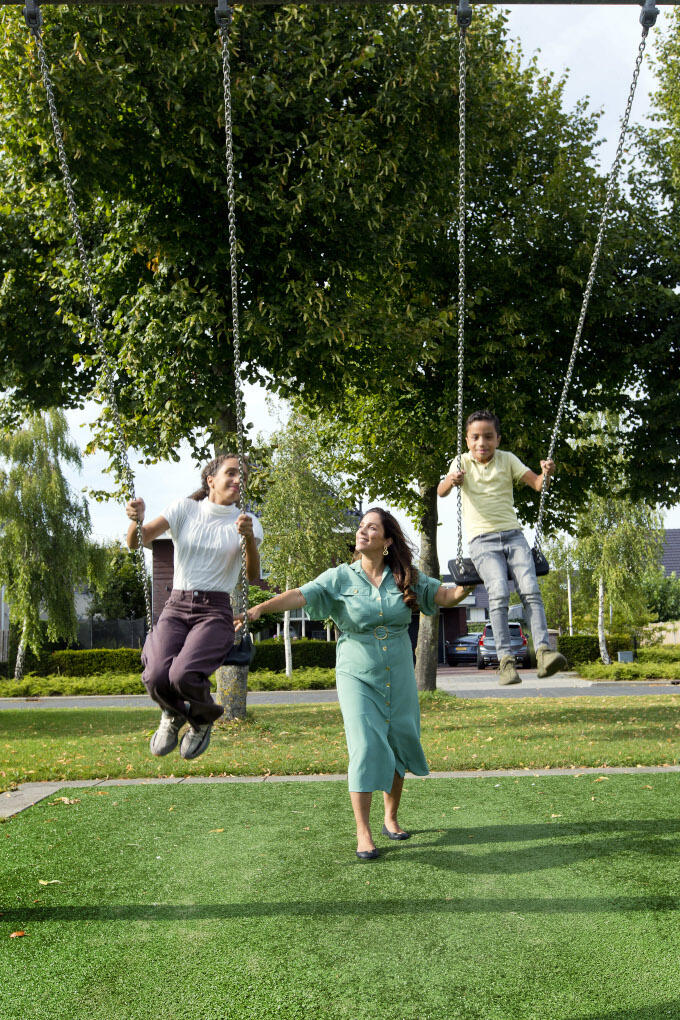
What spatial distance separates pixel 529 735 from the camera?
13.5m

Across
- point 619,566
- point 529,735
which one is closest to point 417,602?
point 529,735

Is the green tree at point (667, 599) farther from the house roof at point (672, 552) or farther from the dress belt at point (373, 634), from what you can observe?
the dress belt at point (373, 634)

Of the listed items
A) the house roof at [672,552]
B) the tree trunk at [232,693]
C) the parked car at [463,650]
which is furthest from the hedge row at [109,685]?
the house roof at [672,552]

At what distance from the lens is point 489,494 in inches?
255

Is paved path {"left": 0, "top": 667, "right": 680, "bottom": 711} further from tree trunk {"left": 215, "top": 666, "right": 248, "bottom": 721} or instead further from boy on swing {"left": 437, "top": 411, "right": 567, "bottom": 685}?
boy on swing {"left": 437, "top": 411, "right": 567, "bottom": 685}

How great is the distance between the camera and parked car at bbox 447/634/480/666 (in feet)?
143

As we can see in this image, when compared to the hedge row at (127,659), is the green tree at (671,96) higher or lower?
higher

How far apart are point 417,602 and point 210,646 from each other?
162cm

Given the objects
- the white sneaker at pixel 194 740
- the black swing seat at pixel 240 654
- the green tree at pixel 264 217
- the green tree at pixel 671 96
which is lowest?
the white sneaker at pixel 194 740

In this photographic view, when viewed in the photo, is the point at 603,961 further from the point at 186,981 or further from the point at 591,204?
the point at 591,204

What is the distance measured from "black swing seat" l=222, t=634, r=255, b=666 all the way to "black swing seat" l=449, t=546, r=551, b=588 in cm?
150

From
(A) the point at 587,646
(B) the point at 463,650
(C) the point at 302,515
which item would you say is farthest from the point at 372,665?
(B) the point at 463,650

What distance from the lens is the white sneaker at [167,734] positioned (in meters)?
5.41

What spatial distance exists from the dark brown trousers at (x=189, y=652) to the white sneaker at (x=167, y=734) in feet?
0.35
